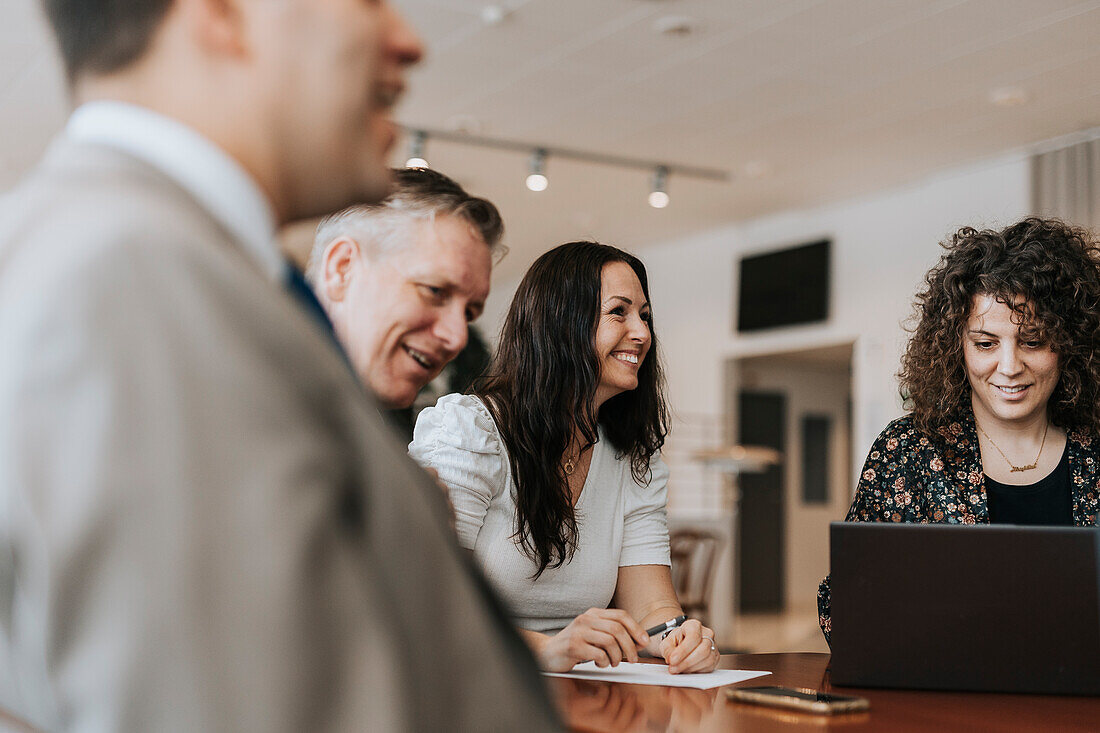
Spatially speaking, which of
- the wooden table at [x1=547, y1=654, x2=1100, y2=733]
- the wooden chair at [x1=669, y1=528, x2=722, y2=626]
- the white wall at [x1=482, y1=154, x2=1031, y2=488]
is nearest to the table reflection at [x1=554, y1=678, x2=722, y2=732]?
the wooden table at [x1=547, y1=654, x2=1100, y2=733]

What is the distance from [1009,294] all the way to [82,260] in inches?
74.7

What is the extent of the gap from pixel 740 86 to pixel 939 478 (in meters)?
3.43

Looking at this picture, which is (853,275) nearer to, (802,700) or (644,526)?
(644,526)

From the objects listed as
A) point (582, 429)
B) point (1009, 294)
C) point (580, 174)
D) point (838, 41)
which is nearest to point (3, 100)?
point (580, 174)

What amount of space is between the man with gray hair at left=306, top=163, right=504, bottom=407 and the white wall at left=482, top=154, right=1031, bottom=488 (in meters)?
4.68

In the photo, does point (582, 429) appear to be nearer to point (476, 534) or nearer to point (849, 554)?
point (476, 534)

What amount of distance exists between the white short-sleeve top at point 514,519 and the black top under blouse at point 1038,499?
25.6 inches

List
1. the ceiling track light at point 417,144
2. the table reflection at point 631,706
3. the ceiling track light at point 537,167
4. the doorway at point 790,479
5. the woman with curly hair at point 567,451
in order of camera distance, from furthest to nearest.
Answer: the doorway at point 790,479, the ceiling track light at point 537,167, the ceiling track light at point 417,144, the woman with curly hair at point 567,451, the table reflection at point 631,706

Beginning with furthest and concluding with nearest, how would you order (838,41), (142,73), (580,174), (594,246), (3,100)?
(580,174) < (3,100) < (838,41) < (594,246) < (142,73)

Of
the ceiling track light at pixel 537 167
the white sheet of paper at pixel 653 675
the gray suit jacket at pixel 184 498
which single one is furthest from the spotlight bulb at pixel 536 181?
the gray suit jacket at pixel 184 498

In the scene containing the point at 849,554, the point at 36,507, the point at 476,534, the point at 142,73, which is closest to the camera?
the point at 36,507

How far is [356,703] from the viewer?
1.35ft

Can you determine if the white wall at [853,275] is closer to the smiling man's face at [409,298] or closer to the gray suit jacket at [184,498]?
the smiling man's face at [409,298]

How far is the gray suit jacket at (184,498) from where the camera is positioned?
39cm
